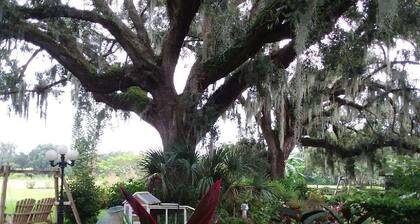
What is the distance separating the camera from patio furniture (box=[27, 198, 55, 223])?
9578 mm

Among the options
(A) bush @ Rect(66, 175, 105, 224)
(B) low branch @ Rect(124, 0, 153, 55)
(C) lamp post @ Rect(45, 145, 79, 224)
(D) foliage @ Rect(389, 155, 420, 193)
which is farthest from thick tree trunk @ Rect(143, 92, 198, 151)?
(D) foliage @ Rect(389, 155, 420, 193)

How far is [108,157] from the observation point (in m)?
61.9

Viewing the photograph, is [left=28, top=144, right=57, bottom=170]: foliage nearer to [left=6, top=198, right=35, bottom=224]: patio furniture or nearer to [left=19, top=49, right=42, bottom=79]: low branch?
[left=19, top=49, right=42, bottom=79]: low branch

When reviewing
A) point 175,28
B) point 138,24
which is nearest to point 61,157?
point 175,28

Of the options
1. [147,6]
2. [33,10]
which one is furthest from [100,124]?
[33,10]

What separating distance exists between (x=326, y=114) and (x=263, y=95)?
6.07 meters

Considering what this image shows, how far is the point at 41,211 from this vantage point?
9.74m

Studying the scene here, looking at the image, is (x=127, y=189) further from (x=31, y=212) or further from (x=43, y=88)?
(x=43, y=88)

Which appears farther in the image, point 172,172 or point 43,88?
point 43,88

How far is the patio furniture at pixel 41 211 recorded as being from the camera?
9578 mm

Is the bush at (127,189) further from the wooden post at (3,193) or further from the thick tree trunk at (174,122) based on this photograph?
the wooden post at (3,193)

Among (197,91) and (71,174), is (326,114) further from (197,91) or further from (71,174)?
Answer: (71,174)

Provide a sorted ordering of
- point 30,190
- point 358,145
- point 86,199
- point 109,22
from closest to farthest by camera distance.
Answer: point 109,22 → point 86,199 → point 358,145 → point 30,190

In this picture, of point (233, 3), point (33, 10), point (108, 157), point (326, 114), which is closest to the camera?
point (33, 10)
